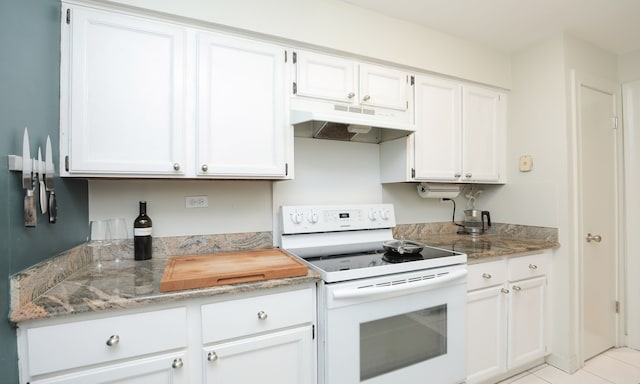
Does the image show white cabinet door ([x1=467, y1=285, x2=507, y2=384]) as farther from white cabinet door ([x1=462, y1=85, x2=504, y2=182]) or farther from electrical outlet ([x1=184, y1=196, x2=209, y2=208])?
electrical outlet ([x1=184, y1=196, x2=209, y2=208])

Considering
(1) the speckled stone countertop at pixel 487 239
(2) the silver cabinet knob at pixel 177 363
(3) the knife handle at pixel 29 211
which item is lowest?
(2) the silver cabinet knob at pixel 177 363

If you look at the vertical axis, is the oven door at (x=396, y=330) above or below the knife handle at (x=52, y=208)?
below

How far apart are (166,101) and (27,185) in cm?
64

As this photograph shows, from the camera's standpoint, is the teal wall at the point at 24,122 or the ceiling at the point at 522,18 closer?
the teal wall at the point at 24,122

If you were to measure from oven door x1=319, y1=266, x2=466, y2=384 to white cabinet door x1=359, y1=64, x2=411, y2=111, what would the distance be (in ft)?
3.53

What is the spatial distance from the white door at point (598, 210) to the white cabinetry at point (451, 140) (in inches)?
20.5

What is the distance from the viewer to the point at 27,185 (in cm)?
98

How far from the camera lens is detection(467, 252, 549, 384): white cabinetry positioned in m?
1.77

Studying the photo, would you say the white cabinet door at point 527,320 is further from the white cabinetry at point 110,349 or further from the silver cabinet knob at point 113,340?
the silver cabinet knob at point 113,340

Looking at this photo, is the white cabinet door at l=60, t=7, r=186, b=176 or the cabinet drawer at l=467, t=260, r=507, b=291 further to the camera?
the cabinet drawer at l=467, t=260, r=507, b=291

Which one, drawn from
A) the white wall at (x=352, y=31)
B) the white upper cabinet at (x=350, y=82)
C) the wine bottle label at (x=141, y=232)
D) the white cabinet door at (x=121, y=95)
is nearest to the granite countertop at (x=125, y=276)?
the wine bottle label at (x=141, y=232)

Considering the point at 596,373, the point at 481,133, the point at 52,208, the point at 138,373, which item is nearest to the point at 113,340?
the point at 138,373

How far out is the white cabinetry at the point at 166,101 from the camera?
1.27 m

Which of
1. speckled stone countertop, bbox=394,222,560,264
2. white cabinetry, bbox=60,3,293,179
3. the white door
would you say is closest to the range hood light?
white cabinetry, bbox=60,3,293,179
